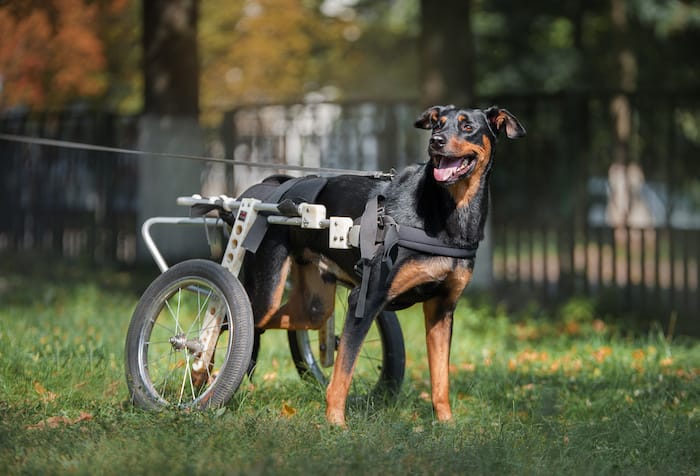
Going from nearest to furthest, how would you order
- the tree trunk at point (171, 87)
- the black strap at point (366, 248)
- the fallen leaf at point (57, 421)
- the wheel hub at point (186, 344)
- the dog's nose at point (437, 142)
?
1. the fallen leaf at point (57, 421)
2. the dog's nose at point (437, 142)
3. the black strap at point (366, 248)
4. the wheel hub at point (186, 344)
5. the tree trunk at point (171, 87)

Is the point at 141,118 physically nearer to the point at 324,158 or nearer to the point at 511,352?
the point at 324,158

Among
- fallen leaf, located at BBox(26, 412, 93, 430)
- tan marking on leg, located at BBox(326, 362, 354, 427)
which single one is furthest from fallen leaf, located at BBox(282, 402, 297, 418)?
fallen leaf, located at BBox(26, 412, 93, 430)

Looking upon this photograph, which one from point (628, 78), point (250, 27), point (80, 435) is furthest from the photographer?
point (250, 27)

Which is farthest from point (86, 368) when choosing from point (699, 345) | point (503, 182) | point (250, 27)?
point (250, 27)

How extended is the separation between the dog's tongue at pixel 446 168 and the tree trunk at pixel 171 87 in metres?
7.92

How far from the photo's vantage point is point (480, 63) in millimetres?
27344

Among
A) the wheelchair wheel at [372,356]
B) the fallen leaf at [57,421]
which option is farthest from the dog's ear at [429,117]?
the fallen leaf at [57,421]

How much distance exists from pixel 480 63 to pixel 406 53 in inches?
226

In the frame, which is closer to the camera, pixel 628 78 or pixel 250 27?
pixel 628 78

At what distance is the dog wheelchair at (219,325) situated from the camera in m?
5.14

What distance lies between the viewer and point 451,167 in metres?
5.03

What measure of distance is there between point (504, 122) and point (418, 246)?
858 millimetres

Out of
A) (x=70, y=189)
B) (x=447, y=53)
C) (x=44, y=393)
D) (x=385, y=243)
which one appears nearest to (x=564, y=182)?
(x=447, y=53)

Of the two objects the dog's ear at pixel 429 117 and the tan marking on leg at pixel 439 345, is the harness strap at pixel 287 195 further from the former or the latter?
the tan marking on leg at pixel 439 345
